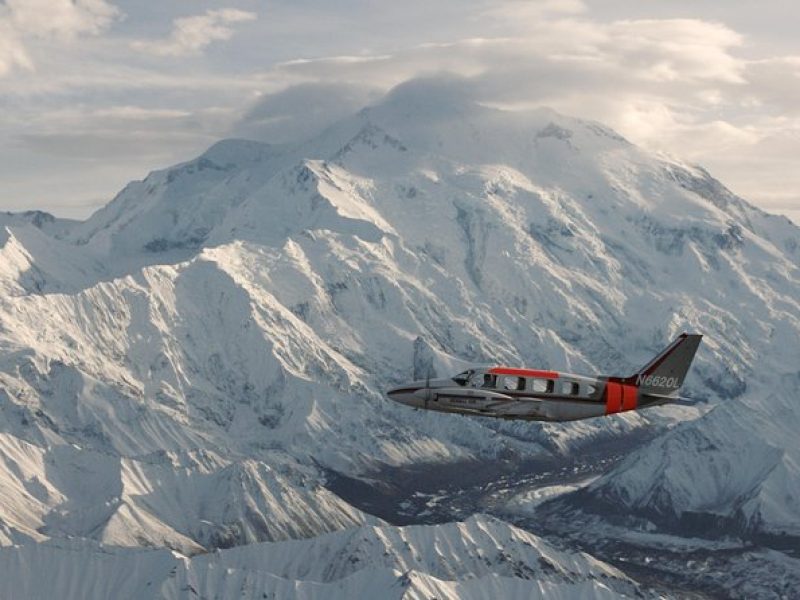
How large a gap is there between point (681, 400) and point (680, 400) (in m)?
1.13

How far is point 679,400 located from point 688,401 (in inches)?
56.9

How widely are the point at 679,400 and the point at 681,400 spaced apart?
1.50 m

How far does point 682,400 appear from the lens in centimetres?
19838

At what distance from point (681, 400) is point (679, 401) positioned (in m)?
1.52

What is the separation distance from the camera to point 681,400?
198375 mm

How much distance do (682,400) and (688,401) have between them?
1.06 metres

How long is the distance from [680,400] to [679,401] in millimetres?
414

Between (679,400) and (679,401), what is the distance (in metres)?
0.14

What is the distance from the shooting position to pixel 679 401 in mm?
199875

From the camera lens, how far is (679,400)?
→ 19988 centimetres

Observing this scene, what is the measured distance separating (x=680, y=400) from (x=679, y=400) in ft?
1.25
